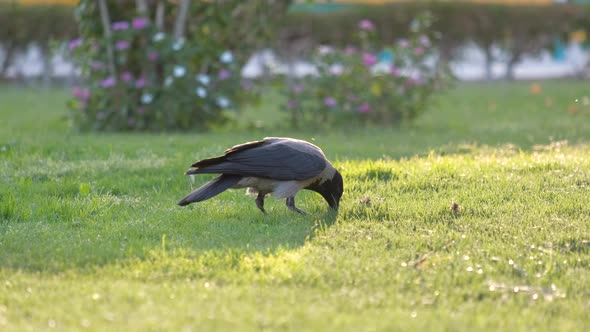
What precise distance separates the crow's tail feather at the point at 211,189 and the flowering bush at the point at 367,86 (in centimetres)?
567

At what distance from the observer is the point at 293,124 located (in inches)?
441

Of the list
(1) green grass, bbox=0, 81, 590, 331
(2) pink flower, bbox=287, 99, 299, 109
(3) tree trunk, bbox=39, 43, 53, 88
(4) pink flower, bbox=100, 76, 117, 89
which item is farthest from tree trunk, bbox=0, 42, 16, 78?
(1) green grass, bbox=0, 81, 590, 331

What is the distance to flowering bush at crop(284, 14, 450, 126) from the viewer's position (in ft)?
36.7

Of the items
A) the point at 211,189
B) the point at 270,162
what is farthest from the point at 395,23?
the point at 211,189

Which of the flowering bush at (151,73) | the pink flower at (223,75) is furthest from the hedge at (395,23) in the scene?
the pink flower at (223,75)

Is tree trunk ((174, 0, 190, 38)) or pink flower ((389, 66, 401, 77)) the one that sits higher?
tree trunk ((174, 0, 190, 38))

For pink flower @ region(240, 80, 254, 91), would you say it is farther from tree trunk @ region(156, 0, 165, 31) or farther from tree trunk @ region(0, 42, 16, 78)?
tree trunk @ region(0, 42, 16, 78)

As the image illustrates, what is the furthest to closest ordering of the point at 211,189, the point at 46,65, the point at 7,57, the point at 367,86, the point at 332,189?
the point at 7,57, the point at 46,65, the point at 367,86, the point at 332,189, the point at 211,189

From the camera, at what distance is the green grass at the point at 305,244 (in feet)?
12.5

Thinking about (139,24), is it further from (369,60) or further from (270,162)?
(270,162)

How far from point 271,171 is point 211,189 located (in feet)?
1.37

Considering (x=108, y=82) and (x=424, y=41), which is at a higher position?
(x=424, y=41)

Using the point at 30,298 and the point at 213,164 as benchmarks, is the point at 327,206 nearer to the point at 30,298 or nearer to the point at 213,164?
the point at 213,164

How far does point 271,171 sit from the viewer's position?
18.1 ft
